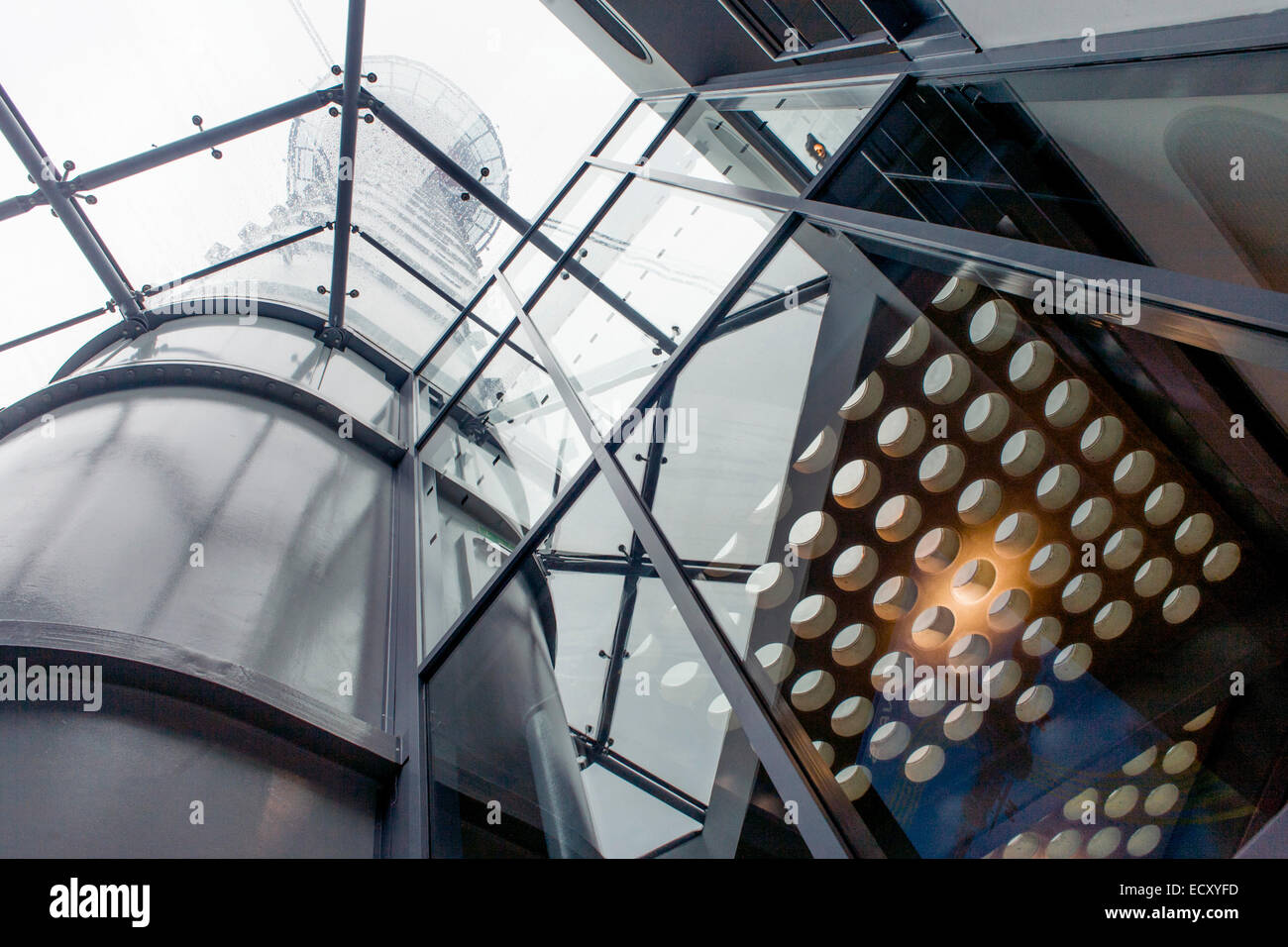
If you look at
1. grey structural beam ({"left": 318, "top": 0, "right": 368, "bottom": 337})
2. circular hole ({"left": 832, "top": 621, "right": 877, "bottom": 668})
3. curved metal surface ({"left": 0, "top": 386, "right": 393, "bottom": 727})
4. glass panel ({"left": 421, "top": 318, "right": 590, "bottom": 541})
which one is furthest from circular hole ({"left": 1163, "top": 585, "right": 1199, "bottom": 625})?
grey structural beam ({"left": 318, "top": 0, "right": 368, "bottom": 337})

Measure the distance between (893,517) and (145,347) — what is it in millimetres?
6417

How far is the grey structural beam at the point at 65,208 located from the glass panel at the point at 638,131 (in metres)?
4.25

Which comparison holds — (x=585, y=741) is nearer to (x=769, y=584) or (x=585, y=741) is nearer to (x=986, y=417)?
(x=769, y=584)

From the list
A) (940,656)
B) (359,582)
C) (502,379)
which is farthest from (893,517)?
(502,379)

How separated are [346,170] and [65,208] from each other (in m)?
2.12

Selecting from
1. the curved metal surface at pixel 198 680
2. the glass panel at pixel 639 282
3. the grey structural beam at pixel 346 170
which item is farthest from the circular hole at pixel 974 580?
the grey structural beam at pixel 346 170

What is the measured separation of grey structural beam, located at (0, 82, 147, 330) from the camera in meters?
5.53

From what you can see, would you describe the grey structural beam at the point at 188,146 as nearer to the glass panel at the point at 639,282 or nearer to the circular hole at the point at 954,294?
the glass panel at the point at 639,282

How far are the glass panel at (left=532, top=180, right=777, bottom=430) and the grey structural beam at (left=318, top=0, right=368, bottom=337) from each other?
7.45 ft

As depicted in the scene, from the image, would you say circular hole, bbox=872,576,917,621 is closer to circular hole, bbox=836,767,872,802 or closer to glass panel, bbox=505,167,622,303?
circular hole, bbox=836,767,872,802

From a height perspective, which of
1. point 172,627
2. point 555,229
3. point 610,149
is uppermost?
point 610,149

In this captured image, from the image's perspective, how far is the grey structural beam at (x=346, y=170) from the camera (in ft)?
19.0

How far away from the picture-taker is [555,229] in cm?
679
